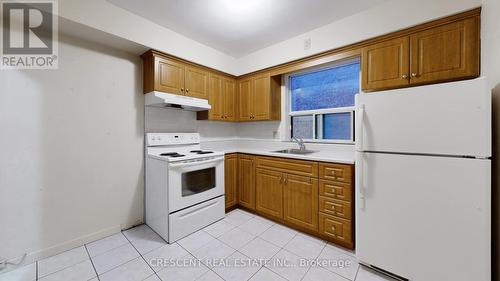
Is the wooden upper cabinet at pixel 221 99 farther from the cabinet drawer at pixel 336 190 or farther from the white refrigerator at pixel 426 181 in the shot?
the white refrigerator at pixel 426 181

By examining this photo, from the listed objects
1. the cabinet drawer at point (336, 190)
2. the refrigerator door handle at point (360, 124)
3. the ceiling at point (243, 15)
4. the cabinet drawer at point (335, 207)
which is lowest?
the cabinet drawer at point (335, 207)

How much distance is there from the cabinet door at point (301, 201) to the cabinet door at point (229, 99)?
1.45 metres

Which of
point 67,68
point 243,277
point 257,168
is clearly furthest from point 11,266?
point 257,168

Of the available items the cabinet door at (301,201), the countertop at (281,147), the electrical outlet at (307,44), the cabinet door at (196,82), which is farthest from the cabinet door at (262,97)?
the cabinet door at (301,201)

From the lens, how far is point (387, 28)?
6.12 feet

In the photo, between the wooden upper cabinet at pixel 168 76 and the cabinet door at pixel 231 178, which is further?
the cabinet door at pixel 231 178

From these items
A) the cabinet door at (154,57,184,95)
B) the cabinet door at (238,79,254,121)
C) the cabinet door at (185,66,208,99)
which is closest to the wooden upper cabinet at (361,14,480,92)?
the cabinet door at (238,79,254,121)

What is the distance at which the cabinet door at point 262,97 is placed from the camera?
9.49 feet

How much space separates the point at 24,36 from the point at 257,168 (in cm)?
270

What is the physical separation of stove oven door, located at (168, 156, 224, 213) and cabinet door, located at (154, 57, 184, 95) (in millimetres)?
965

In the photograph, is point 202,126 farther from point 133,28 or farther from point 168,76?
point 133,28

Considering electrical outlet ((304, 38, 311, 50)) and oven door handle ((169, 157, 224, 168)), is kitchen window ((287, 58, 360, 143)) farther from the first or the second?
oven door handle ((169, 157, 224, 168))

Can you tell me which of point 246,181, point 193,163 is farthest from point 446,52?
point 193,163

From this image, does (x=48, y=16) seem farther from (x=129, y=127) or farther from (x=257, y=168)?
(x=257, y=168)
